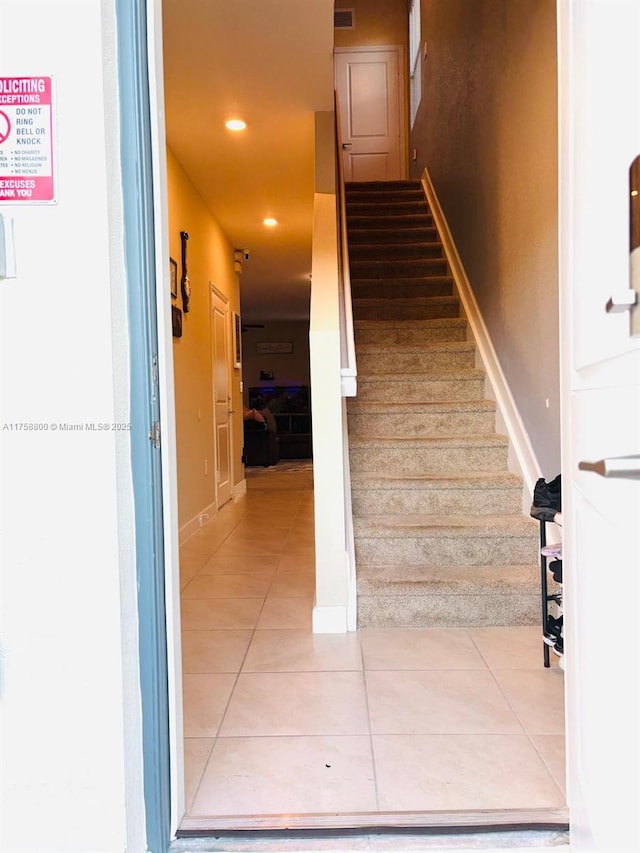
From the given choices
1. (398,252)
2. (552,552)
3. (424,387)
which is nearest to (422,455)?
(424,387)

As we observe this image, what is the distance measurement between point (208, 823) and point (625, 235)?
1472mm

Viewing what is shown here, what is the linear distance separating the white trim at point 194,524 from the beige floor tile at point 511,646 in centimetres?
236

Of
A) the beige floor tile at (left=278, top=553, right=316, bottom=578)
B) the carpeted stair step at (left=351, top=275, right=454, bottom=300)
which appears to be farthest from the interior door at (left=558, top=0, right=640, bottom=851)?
the carpeted stair step at (left=351, top=275, right=454, bottom=300)

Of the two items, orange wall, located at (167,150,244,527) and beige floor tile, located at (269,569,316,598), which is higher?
orange wall, located at (167,150,244,527)

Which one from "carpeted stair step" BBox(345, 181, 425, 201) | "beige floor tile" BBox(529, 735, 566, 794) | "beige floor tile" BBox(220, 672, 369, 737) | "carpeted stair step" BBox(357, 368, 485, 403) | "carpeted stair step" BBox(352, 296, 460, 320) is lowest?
"beige floor tile" BBox(220, 672, 369, 737)

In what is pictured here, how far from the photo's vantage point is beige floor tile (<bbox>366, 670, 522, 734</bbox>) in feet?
5.77

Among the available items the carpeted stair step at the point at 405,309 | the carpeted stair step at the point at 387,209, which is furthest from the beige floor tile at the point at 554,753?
the carpeted stair step at the point at 387,209

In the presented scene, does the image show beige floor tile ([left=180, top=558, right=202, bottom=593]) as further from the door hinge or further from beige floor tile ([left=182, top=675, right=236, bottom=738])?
the door hinge

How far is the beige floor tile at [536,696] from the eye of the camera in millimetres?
1764

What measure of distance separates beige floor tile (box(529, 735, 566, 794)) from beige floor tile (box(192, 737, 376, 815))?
48 cm

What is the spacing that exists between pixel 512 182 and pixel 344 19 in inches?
245

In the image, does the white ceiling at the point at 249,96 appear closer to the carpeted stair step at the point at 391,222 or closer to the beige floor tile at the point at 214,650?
the carpeted stair step at the point at 391,222

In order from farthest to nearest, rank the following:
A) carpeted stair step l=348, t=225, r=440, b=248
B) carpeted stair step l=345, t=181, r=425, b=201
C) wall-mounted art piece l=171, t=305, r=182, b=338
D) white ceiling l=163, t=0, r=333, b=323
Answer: carpeted stair step l=345, t=181, r=425, b=201, carpeted stair step l=348, t=225, r=440, b=248, wall-mounted art piece l=171, t=305, r=182, b=338, white ceiling l=163, t=0, r=333, b=323

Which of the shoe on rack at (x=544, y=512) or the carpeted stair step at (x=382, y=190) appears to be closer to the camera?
the shoe on rack at (x=544, y=512)
